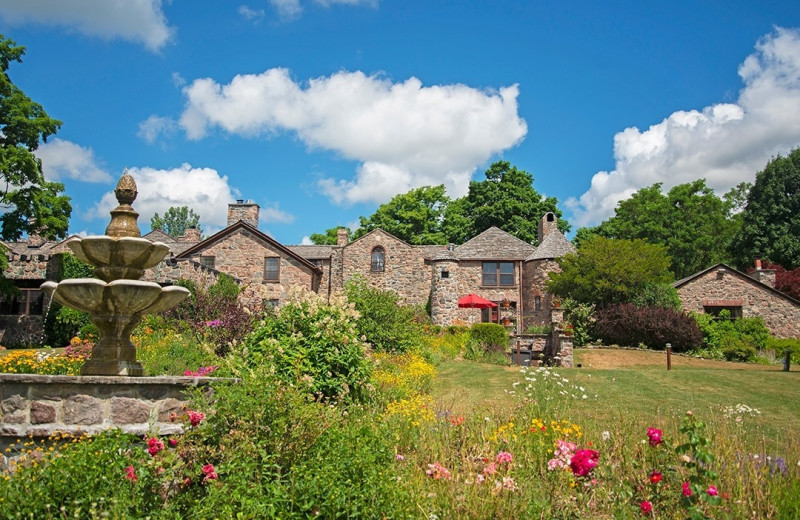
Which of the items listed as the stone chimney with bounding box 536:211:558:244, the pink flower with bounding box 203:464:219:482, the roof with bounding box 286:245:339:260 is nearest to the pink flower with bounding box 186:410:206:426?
the pink flower with bounding box 203:464:219:482

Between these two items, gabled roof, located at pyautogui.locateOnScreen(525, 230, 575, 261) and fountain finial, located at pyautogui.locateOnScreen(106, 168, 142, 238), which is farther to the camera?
gabled roof, located at pyautogui.locateOnScreen(525, 230, 575, 261)

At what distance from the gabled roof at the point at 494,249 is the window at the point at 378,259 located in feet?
15.6

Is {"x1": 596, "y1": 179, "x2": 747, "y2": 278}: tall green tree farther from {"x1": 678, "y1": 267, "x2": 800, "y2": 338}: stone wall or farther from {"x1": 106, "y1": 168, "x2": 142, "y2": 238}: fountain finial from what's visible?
{"x1": 106, "y1": 168, "x2": 142, "y2": 238}: fountain finial

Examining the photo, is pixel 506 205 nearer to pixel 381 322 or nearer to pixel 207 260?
pixel 207 260

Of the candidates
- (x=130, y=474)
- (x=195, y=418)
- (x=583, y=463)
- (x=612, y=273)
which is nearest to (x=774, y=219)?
(x=612, y=273)

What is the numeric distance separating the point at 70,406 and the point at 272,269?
26899mm

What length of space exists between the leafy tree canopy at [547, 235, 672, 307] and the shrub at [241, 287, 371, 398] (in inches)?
786

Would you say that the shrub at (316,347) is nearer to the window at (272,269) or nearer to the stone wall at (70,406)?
the stone wall at (70,406)

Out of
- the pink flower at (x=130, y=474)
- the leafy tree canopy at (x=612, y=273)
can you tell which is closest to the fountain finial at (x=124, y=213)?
the pink flower at (x=130, y=474)

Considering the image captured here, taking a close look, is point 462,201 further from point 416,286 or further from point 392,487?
point 392,487

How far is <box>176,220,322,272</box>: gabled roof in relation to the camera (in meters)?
31.7

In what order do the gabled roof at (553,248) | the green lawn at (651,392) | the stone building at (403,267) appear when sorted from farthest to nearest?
the stone building at (403,267)
the gabled roof at (553,248)
the green lawn at (651,392)

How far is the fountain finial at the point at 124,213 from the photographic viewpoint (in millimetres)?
7047

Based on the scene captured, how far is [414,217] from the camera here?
1783 inches
